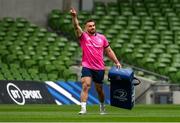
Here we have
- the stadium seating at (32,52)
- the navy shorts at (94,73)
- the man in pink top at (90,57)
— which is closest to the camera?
the man in pink top at (90,57)

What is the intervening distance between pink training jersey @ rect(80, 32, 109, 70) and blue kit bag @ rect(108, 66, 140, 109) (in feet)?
1.45

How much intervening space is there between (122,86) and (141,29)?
17.2 meters

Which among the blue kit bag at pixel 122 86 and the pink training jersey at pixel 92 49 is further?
the blue kit bag at pixel 122 86

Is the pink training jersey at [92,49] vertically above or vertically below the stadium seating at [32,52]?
above

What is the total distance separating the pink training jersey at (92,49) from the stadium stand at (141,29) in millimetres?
12823

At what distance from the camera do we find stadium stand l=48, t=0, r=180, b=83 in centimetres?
3247

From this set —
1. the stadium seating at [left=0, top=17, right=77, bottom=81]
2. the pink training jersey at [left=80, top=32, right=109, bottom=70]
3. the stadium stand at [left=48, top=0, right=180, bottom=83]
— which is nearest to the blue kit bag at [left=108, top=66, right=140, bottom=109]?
the pink training jersey at [left=80, top=32, right=109, bottom=70]

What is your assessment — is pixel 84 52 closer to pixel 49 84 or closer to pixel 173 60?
pixel 49 84

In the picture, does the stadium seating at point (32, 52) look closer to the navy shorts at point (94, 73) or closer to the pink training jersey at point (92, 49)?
the navy shorts at point (94, 73)

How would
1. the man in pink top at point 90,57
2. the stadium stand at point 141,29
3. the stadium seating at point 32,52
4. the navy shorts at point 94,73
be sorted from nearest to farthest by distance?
the man in pink top at point 90,57
the navy shorts at point 94,73
the stadium seating at point 32,52
the stadium stand at point 141,29

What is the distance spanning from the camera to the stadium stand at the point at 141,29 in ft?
107

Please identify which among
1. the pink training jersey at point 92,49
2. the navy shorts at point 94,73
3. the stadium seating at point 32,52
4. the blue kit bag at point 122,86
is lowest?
the stadium seating at point 32,52

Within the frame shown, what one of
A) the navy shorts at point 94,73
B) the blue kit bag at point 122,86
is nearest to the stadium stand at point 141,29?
the blue kit bag at point 122,86

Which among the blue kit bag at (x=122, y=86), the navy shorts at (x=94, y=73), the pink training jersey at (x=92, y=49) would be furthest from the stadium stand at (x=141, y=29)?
the pink training jersey at (x=92, y=49)
